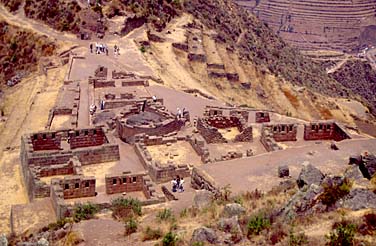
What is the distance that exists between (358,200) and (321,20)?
125426 mm

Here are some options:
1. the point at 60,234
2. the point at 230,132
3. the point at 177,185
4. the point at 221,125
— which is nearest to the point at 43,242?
the point at 60,234

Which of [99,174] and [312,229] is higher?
[312,229]

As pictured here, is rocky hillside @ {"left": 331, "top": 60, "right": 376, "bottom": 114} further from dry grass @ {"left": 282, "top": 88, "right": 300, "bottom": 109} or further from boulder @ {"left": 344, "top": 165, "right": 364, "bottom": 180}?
boulder @ {"left": 344, "top": 165, "right": 364, "bottom": 180}

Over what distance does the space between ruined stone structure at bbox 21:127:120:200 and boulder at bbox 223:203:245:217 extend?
332 inches

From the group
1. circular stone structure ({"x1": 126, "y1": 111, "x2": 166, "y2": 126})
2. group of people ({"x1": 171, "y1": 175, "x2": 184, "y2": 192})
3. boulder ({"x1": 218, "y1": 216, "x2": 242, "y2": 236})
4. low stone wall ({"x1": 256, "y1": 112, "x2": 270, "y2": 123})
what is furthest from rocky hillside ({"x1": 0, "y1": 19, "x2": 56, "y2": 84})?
boulder ({"x1": 218, "y1": 216, "x2": 242, "y2": 236})

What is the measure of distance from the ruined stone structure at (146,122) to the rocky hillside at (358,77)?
68.4 metres

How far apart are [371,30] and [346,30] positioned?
474 centimetres

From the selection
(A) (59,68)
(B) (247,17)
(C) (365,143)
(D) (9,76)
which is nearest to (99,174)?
(C) (365,143)

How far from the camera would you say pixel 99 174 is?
85.9 feet

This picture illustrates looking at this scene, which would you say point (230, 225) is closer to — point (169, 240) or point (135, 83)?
point (169, 240)

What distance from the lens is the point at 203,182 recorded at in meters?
23.5

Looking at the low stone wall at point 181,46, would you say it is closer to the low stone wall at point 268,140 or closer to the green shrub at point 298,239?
the low stone wall at point 268,140

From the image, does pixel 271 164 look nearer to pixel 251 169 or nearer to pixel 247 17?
pixel 251 169

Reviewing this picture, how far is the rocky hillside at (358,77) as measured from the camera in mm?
99431
